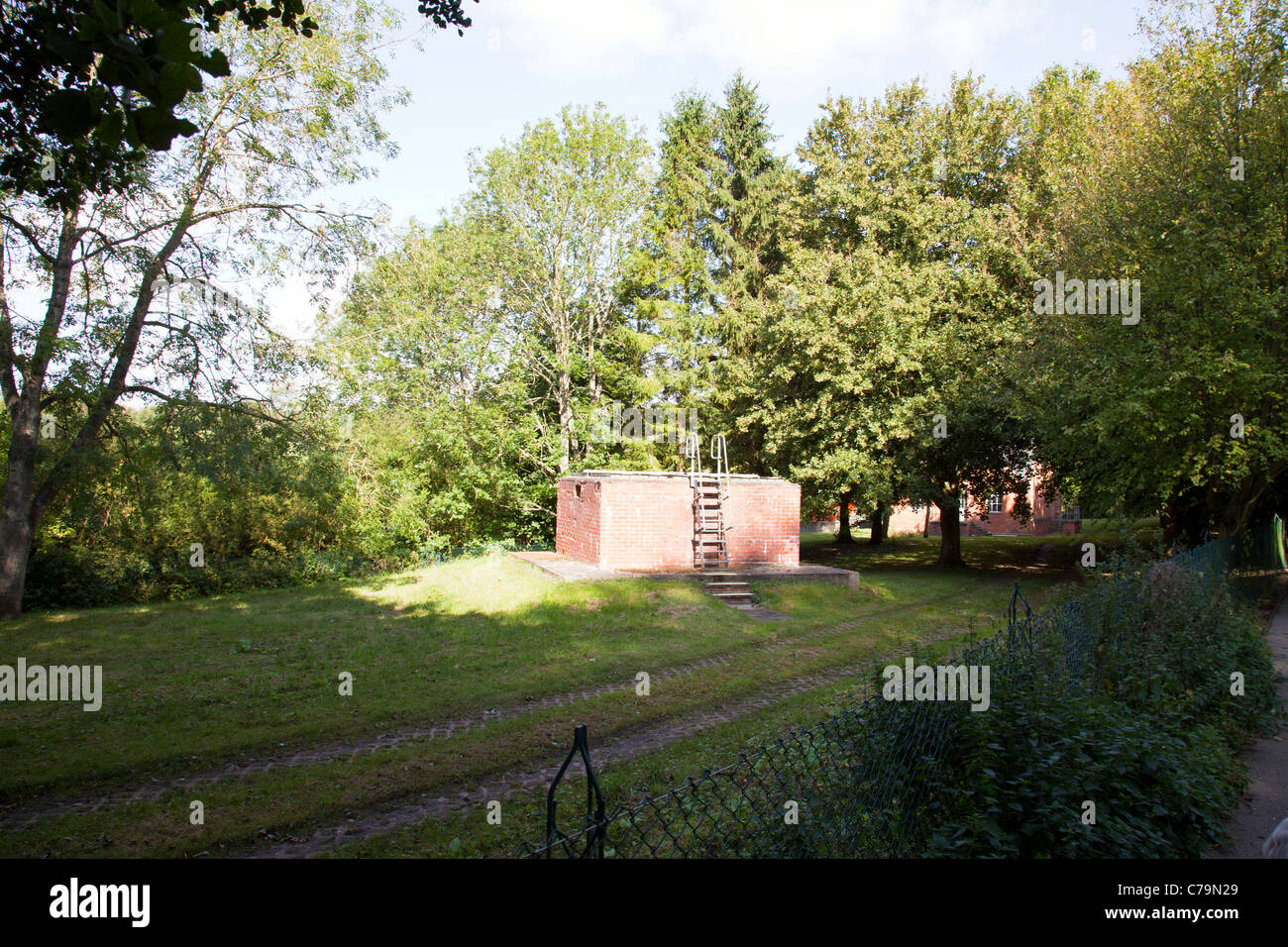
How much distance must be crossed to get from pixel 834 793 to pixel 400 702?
6.12 m

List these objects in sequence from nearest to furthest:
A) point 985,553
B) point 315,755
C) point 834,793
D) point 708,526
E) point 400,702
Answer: point 834,793, point 315,755, point 400,702, point 708,526, point 985,553

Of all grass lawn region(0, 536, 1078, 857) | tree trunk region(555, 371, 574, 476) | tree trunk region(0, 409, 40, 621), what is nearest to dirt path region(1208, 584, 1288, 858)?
grass lawn region(0, 536, 1078, 857)

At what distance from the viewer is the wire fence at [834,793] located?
11.3 ft

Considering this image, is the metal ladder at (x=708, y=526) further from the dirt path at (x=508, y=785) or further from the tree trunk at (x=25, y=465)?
the tree trunk at (x=25, y=465)

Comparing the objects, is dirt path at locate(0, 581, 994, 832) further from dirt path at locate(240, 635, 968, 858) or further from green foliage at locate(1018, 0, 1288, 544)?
green foliage at locate(1018, 0, 1288, 544)

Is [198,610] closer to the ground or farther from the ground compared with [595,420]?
closer to the ground

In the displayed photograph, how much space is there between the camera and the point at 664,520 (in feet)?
57.3

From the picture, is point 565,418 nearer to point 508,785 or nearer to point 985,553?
point 985,553

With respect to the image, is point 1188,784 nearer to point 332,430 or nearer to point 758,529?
point 758,529

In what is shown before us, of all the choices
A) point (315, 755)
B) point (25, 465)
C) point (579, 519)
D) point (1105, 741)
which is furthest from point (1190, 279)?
point (25, 465)

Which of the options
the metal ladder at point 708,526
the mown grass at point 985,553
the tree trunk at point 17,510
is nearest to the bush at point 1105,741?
the metal ladder at point 708,526
